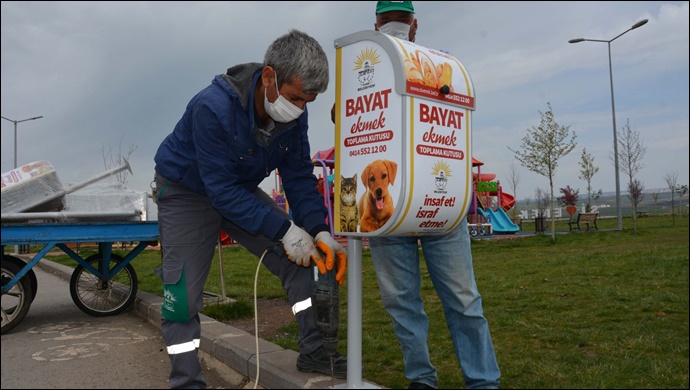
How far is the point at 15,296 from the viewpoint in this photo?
5.24m

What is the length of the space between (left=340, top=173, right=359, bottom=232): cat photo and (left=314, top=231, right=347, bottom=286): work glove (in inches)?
7.7

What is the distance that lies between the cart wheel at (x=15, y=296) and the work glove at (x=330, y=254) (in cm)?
362

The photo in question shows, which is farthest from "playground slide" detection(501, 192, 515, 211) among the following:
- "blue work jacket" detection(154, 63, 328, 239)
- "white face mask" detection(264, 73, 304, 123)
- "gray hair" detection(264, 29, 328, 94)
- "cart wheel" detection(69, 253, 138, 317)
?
"gray hair" detection(264, 29, 328, 94)

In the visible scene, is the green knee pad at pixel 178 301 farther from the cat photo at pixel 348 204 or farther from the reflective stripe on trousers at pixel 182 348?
the cat photo at pixel 348 204

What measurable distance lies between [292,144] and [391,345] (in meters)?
1.63

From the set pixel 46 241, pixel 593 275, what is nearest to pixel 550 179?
pixel 593 275

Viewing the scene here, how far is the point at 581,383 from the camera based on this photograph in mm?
2990

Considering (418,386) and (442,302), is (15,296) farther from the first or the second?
(442,302)

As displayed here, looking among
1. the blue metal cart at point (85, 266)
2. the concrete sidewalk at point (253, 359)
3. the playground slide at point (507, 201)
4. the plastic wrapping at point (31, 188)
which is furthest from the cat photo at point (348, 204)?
the playground slide at point (507, 201)

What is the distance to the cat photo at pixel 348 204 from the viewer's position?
8.67ft

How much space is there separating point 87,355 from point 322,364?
1.96 metres

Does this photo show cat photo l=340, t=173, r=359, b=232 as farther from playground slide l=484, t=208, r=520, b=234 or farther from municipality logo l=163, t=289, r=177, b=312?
playground slide l=484, t=208, r=520, b=234

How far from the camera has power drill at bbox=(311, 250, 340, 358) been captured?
2.93 m

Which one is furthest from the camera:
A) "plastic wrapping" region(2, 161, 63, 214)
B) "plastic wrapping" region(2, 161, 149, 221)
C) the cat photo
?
"plastic wrapping" region(2, 161, 149, 221)
